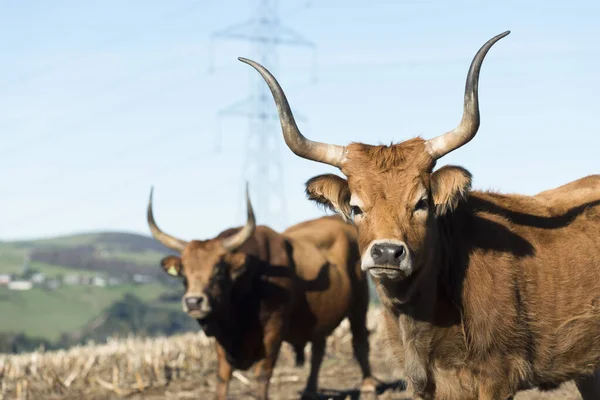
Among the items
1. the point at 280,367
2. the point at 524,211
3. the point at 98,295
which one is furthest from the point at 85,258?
the point at 524,211

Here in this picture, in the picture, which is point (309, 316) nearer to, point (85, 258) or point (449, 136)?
point (449, 136)

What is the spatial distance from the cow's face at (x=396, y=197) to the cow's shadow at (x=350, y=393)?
18.4 feet

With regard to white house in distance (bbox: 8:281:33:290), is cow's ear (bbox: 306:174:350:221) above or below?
above

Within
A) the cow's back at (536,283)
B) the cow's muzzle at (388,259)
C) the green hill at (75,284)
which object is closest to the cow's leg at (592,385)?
the cow's back at (536,283)

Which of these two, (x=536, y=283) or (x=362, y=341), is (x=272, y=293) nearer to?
(x=362, y=341)

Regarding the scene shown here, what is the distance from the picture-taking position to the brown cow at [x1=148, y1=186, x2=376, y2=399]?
11.8m

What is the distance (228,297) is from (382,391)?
2638 millimetres

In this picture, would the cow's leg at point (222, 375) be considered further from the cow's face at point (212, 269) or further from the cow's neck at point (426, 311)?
the cow's neck at point (426, 311)

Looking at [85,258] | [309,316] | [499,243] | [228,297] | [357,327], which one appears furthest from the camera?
[85,258]

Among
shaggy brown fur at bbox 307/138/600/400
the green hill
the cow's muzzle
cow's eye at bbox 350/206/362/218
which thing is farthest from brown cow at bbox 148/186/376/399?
the green hill

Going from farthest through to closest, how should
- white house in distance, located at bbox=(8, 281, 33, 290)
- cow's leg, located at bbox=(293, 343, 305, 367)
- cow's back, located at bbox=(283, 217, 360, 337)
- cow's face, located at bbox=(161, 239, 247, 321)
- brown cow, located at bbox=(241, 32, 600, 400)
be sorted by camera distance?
white house in distance, located at bbox=(8, 281, 33, 290)
cow's leg, located at bbox=(293, 343, 305, 367)
cow's back, located at bbox=(283, 217, 360, 337)
cow's face, located at bbox=(161, 239, 247, 321)
brown cow, located at bbox=(241, 32, 600, 400)

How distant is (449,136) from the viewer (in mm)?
7062

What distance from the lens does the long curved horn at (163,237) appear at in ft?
41.7

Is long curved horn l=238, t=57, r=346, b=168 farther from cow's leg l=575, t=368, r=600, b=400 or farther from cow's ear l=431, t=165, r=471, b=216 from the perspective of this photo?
cow's leg l=575, t=368, r=600, b=400
